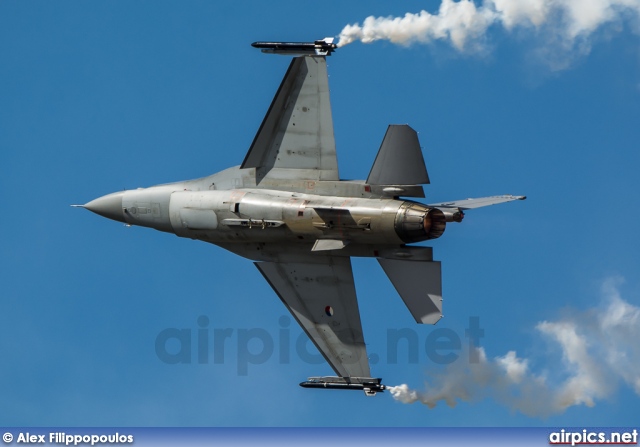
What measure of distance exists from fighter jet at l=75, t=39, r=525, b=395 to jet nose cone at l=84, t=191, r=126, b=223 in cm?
4

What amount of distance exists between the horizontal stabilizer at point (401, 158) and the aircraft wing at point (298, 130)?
1892 mm

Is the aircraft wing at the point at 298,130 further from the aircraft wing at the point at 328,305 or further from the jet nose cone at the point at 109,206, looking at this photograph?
the jet nose cone at the point at 109,206

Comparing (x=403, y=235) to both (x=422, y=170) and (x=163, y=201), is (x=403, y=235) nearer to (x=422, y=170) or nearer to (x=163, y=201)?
(x=422, y=170)

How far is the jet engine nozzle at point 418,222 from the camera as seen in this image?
116 ft

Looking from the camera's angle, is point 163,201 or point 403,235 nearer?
point 403,235

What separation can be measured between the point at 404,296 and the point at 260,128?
5.08m

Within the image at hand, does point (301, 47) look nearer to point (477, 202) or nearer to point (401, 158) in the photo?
point (401, 158)

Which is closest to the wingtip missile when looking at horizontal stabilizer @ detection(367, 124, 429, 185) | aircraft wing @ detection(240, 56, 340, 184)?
aircraft wing @ detection(240, 56, 340, 184)

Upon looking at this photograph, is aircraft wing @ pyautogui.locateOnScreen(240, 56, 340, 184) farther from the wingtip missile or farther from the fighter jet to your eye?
the wingtip missile

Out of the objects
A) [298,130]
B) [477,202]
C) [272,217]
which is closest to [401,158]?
[477,202]

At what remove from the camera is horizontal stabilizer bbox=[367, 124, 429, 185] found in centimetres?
3528

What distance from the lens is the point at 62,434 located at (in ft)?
120

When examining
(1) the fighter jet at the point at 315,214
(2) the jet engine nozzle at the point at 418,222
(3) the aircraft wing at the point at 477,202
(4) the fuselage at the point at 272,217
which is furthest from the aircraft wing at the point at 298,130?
(3) the aircraft wing at the point at 477,202

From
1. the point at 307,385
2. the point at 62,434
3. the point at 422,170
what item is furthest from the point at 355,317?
the point at 62,434
